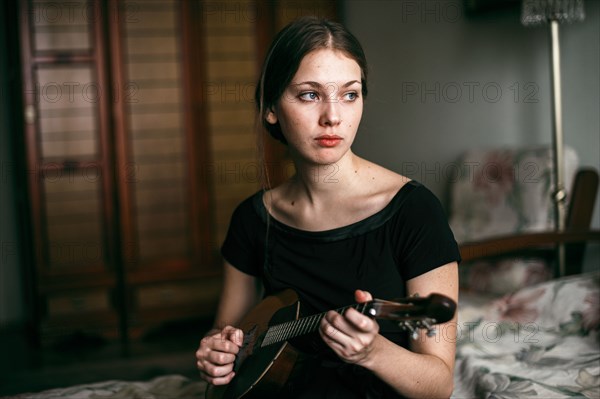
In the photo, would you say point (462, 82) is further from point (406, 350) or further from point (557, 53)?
point (406, 350)

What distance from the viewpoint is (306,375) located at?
1.35m

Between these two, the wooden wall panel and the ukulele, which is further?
the wooden wall panel

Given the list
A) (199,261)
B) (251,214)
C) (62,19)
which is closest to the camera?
(251,214)

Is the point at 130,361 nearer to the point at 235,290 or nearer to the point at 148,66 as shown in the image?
the point at 148,66

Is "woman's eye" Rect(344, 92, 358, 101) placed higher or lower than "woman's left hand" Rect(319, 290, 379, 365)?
higher

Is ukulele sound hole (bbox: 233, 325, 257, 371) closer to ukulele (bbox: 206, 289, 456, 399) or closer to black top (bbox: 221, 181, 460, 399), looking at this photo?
ukulele (bbox: 206, 289, 456, 399)

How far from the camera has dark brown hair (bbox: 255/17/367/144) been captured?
1334mm

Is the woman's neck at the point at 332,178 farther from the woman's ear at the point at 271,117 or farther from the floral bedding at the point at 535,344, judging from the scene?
the floral bedding at the point at 535,344

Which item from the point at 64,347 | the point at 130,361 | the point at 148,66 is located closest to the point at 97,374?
the point at 130,361

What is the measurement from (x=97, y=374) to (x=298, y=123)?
2.37 metres

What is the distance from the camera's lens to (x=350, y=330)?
3.28ft

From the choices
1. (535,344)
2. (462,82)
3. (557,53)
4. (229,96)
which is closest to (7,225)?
(229,96)

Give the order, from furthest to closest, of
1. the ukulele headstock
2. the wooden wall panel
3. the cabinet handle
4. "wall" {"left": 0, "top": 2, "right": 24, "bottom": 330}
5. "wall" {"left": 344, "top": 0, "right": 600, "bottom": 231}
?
"wall" {"left": 0, "top": 2, "right": 24, "bottom": 330} < the wooden wall panel < the cabinet handle < "wall" {"left": 344, "top": 0, "right": 600, "bottom": 231} < the ukulele headstock

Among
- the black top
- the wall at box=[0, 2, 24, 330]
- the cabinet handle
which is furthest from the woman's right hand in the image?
the wall at box=[0, 2, 24, 330]
